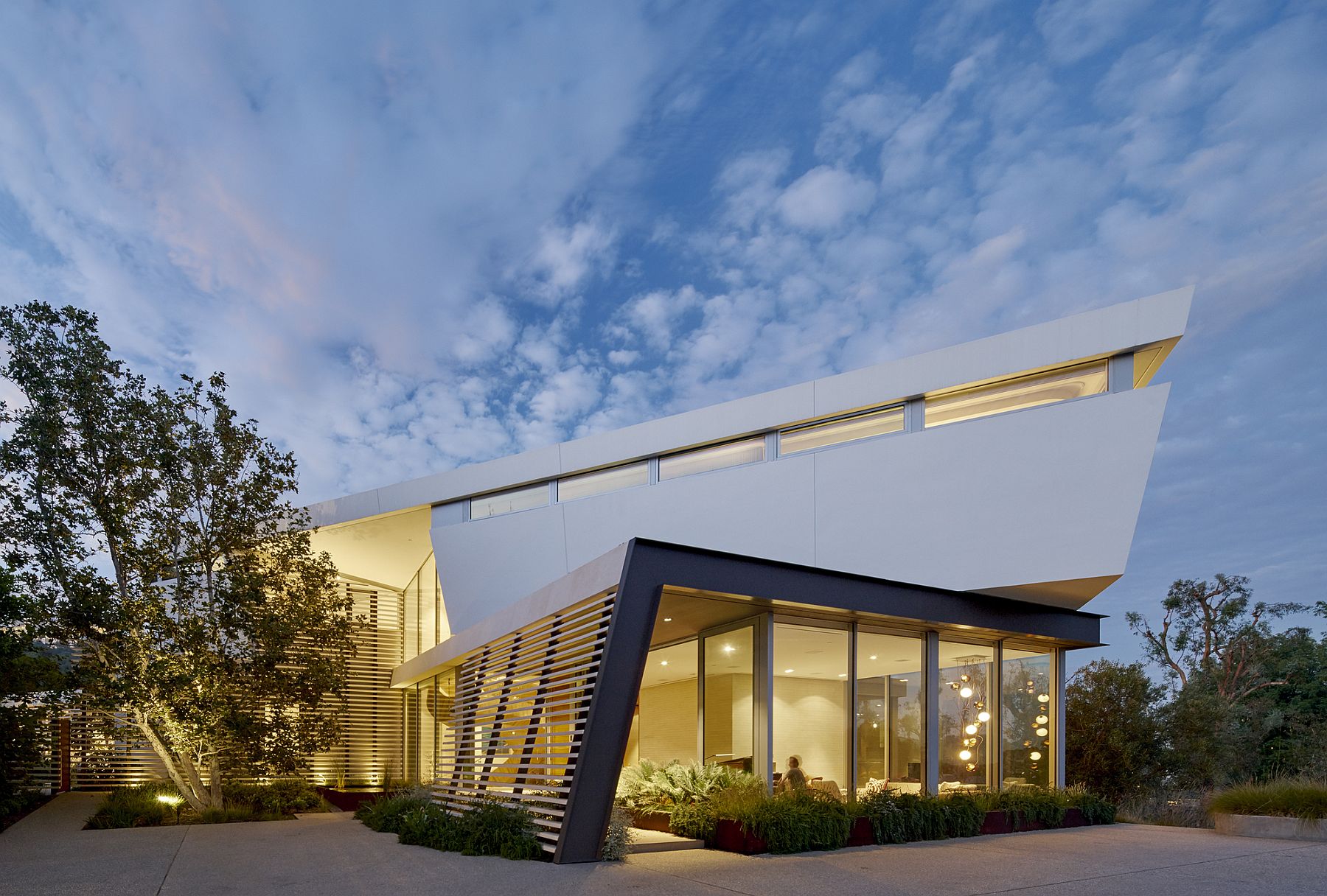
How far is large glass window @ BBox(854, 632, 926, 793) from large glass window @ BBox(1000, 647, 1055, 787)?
2.28 meters

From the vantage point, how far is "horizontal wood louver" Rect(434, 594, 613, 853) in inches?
379

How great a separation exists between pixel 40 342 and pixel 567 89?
10366 mm

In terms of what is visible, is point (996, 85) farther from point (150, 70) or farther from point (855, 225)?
point (855, 225)

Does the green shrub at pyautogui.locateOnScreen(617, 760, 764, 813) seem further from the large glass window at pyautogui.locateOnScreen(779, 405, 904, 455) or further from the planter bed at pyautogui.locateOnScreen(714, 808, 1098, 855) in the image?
the large glass window at pyautogui.locateOnScreen(779, 405, 904, 455)

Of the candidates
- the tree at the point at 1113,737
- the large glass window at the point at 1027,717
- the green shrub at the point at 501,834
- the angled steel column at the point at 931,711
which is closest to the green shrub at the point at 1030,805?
the large glass window at the point at 1027,717

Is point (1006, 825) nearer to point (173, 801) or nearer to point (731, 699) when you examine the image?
point (731, 699)

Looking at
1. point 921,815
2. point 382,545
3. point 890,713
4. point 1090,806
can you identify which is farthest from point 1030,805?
point 382,545

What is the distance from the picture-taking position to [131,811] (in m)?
15.0

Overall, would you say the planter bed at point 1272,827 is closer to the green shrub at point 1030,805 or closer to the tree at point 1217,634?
the green shrub at point 1030,805

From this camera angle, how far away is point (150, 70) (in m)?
12.9

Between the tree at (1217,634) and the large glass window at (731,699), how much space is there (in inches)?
1032

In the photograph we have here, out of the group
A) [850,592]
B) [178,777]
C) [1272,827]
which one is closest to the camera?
[850,592]

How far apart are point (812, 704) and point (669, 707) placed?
9.58 feet

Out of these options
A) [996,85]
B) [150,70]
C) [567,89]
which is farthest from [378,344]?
[996,85]
